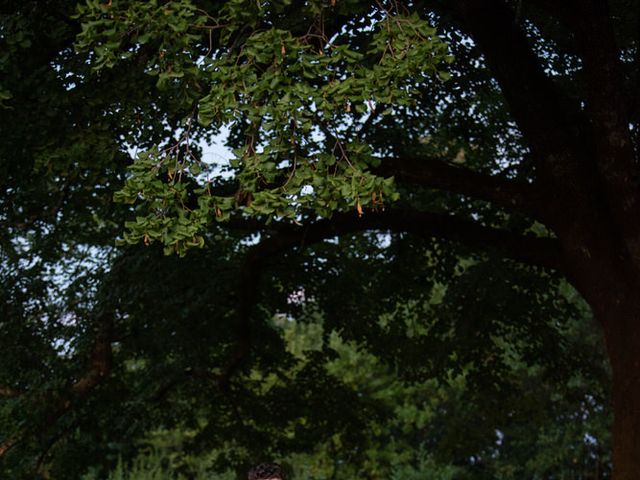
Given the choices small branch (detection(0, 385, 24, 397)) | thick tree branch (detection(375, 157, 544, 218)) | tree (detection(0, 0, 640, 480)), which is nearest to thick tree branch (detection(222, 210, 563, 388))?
tree (detection(0, 0, 640, 480))

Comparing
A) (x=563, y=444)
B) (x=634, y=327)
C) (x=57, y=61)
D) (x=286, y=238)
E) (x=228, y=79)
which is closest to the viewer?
(x=228, y=79)

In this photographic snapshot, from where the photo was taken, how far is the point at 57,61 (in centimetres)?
968

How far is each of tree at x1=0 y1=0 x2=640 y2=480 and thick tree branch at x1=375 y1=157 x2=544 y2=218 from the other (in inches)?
0.7

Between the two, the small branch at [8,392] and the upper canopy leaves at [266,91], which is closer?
the upper canopy leaves at [266,91]

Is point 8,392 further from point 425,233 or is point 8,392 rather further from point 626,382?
point 626,382

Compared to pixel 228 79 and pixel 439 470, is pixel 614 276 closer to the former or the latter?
pixel 228 79

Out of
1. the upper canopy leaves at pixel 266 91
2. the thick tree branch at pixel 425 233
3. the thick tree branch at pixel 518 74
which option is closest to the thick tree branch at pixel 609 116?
the thick tree branch at pixel 518 74

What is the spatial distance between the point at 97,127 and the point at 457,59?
4182 mm

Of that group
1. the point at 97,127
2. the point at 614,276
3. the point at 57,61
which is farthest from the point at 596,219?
the point at 57,61

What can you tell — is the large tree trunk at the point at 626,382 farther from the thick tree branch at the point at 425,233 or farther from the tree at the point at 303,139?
the thick tree branch at the point at 425,233

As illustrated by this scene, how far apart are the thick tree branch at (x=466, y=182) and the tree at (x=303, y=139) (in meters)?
0.02

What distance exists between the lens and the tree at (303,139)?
23.7 feet

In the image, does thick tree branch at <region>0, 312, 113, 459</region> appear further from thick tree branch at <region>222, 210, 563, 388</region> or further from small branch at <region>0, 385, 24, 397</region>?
thick tree branch at <region>222, 210, 563, 388</region>

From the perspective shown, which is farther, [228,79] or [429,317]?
[429,317]
